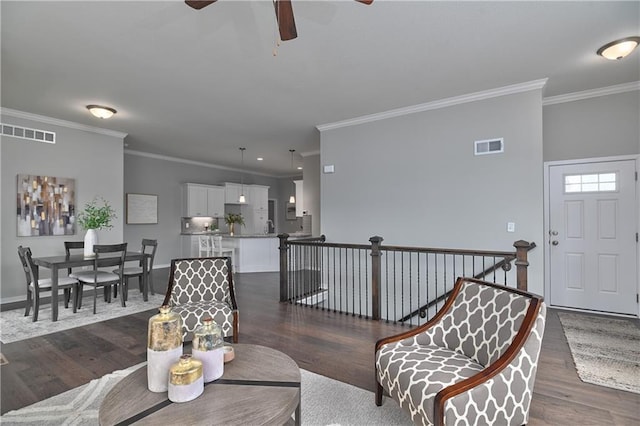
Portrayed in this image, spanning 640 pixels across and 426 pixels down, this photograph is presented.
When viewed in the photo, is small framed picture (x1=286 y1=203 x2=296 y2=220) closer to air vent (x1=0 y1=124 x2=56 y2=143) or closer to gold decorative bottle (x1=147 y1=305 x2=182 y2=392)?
air vent (x1=0 y1=124 x2=56 y2=143)

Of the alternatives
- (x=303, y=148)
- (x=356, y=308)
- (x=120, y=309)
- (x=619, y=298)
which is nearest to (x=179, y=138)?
(x=303, y=148)

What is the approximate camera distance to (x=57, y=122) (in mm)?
5375

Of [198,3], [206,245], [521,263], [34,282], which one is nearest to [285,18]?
[198,3]

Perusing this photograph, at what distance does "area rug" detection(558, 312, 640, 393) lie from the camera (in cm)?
259

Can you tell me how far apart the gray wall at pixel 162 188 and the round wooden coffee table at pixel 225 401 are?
7.23 meters

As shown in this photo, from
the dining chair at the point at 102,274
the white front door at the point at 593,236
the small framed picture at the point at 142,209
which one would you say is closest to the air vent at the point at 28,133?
the dining chair at the point at 102,274

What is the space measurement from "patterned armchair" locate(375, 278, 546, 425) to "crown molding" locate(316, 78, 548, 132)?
123 inches

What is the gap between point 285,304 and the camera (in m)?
4.77

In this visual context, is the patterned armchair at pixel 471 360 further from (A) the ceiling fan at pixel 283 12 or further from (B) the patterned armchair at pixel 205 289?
(A) the ceiling fan at pixel 283 12

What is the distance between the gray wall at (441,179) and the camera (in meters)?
4.09

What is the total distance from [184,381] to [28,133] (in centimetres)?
574

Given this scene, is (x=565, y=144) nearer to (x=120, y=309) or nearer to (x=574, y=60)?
(x=574, y=60)

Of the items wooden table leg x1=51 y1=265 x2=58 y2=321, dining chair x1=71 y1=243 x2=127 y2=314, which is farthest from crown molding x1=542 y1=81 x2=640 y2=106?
wooden table leg x1=51 y1=265 x2=58 y2=321

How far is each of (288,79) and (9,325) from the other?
4.47 metres
